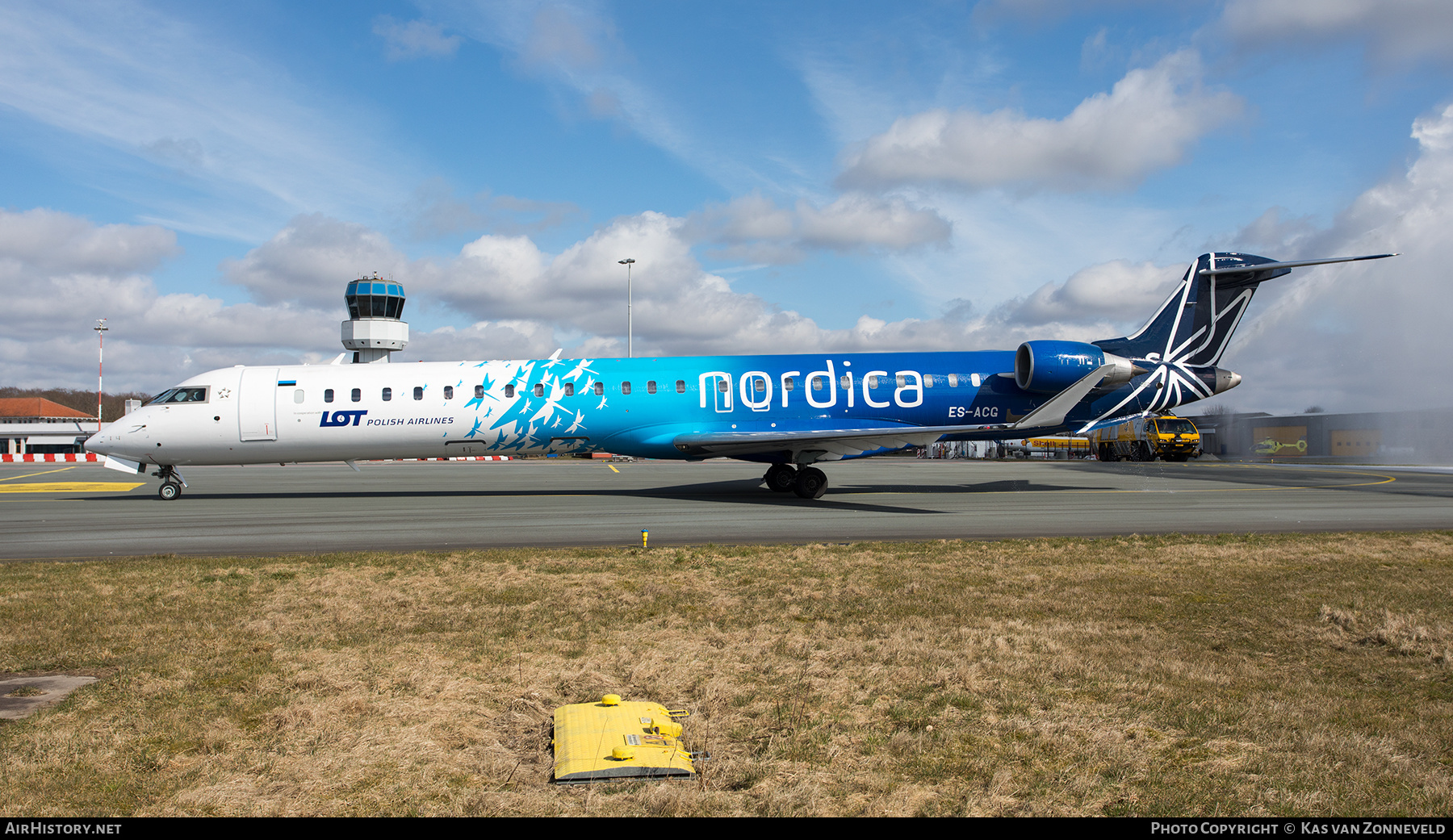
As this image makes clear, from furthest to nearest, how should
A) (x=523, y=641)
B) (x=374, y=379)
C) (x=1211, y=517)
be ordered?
1. (x=374, y=379)
2. (x=1211, y=517)
3. (x=523, y=641)

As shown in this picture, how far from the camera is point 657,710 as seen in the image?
4.89 m

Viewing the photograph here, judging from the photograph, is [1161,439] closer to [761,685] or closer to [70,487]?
[761,685]

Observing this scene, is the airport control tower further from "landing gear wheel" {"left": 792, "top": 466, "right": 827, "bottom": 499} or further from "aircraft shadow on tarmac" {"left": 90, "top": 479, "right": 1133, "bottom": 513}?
"landing gear wheel" {"left": 792, "top": 466, "right": 827, "bottom": 499}

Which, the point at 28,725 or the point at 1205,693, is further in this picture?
the point at 1205,693

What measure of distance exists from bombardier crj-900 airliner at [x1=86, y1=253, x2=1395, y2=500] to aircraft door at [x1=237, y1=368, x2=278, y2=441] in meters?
0.03

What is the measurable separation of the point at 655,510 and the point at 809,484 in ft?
14.5

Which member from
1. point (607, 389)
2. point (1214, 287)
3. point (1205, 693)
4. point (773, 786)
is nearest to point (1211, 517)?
point (1214, 287)

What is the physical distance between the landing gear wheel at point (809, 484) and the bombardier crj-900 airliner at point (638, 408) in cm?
3

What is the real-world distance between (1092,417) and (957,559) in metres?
13.4

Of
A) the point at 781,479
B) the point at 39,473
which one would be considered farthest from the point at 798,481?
the point at 39,473

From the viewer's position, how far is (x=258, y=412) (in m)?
20.0

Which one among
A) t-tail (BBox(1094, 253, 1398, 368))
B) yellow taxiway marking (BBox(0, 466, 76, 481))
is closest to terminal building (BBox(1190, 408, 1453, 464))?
t-tail (BBox(1094, 253, 1398, 368))

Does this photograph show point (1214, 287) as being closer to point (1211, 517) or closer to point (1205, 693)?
point (1211, 517)

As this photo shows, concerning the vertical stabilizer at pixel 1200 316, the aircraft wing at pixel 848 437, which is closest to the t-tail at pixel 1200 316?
the vertical stabilizer at pixel 1200 316
